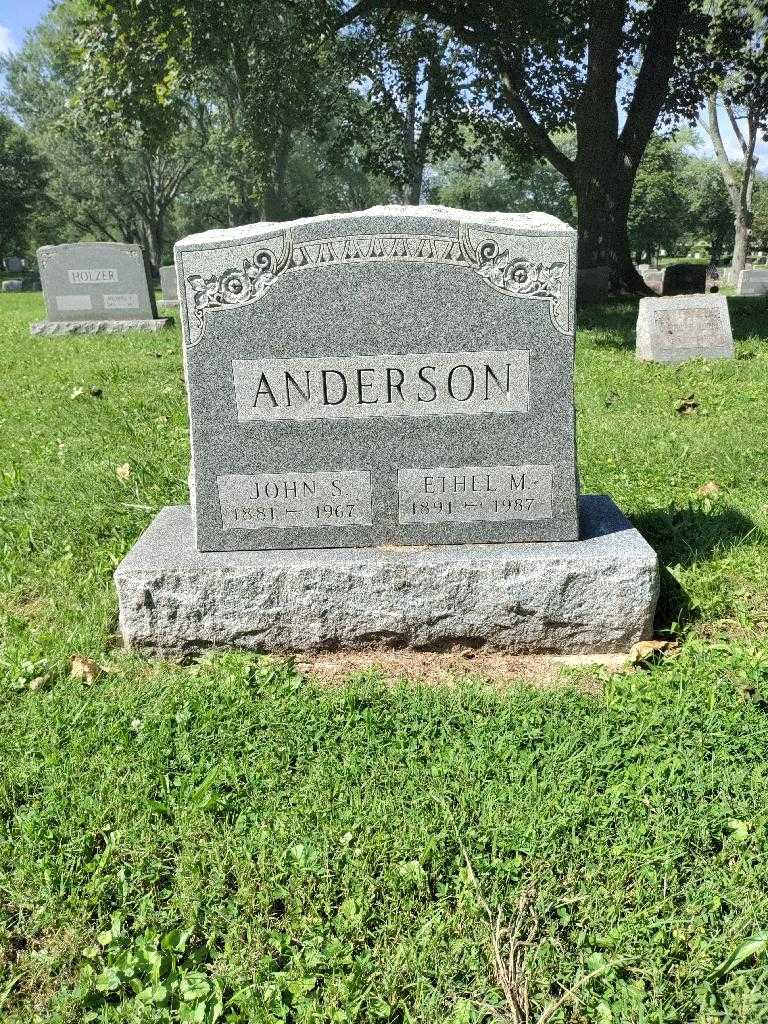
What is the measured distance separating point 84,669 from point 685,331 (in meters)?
7.55

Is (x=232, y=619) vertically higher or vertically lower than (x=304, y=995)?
higher

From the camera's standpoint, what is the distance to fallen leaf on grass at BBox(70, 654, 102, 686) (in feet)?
10.5

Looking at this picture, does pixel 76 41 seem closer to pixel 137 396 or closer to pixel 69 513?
pixel 137 396

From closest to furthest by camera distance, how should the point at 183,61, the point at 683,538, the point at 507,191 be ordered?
the point at 683,538
the point at 183,61
the point at 507,191

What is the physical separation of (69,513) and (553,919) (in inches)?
136

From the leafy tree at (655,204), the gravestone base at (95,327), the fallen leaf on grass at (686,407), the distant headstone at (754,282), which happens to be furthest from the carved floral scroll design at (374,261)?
the leafy tree at (655,204)

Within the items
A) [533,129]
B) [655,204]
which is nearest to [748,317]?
[533,129]

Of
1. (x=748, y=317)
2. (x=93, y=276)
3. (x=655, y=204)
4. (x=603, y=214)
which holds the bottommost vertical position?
(x=748, y=317)

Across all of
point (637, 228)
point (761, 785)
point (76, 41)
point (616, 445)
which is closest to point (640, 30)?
point (76, 41)

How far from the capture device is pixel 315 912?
214 centimetres

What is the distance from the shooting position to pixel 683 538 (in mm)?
4078

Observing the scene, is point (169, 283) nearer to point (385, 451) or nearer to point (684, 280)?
point (684, 280)

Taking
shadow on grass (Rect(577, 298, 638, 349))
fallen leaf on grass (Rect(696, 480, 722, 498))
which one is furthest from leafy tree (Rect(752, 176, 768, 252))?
fallen leaf on grass (Rect(696, 480, 722, 498))

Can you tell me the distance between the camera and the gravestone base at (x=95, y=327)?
494 inches
